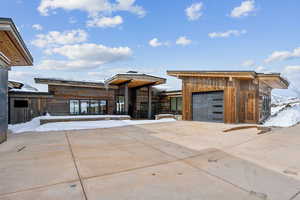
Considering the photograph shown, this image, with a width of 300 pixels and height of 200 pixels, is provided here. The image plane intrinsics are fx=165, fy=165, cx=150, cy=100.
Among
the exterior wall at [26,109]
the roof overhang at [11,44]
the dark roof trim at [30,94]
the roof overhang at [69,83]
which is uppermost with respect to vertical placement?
the roof overhang at [11,44]

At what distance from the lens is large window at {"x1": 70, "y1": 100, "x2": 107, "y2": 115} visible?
14.0m

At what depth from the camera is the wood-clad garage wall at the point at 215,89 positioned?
10.1m

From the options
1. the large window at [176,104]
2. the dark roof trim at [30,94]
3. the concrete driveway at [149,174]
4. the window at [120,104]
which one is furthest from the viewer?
the large window at [176,104]

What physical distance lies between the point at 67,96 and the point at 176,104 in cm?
1018

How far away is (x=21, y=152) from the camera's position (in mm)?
3939

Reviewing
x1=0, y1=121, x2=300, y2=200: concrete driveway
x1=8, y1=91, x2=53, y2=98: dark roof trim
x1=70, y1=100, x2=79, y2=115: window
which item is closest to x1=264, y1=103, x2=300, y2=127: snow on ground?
x1=0, y1=121, x2=300, y2=200: concrete driveway

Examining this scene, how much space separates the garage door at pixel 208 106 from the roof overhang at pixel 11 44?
10120 mm

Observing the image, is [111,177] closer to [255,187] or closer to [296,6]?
[255,187]

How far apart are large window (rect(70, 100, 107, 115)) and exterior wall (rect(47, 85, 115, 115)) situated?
0.99ft

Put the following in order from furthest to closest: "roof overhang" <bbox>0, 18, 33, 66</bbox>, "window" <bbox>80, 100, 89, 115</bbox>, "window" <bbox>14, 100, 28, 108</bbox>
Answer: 1. "window" <bbox>80, 100, 89, 115</bbox>
2. "window" <bbox>14, 100, 28, 108</bbox>
3. "roof overhang" <bbox>0, 18, 33, 66</bbox>

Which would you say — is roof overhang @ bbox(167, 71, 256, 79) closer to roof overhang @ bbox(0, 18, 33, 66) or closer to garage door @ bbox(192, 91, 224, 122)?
garage door @ bbox(192, 91, 224, 122)

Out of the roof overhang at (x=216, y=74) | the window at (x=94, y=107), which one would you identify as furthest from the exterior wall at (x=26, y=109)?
the roof overhang at (x=216, y=74)

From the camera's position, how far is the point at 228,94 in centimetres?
1026

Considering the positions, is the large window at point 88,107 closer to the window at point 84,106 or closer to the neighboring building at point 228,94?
the window at point 84,106
